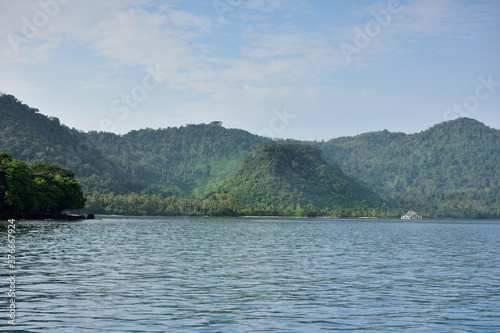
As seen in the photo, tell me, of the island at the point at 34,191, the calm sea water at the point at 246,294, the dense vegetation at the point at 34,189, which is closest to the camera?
the calm sea water at the point at 246,294

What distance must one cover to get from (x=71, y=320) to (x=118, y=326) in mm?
2724

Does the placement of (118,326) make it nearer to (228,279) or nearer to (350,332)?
(350,332)

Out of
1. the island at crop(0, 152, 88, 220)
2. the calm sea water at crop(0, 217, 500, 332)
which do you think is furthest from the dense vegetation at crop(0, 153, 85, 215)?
the calm sea water at crop(0, 217, 500, 332)

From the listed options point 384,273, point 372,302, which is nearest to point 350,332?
point 372,302

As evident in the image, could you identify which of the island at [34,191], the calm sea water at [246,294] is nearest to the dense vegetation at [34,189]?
the island at [34,191]

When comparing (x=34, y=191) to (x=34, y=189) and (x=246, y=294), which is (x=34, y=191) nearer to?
(x=34, y=189)

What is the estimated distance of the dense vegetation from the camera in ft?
370

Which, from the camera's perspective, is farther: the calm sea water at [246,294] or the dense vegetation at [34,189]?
the dense vegetation at [34,189]

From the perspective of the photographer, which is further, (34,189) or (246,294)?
(34,189)

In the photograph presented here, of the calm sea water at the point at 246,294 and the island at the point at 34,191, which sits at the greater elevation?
the island at the point at 34,191

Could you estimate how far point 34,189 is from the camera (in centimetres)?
12306

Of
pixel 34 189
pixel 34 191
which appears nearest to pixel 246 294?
pixel 34 191

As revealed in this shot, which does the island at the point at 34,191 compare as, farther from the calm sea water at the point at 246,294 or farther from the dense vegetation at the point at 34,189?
the calm sea water at the point at 246,294

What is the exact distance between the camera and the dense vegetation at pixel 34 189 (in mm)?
112812
